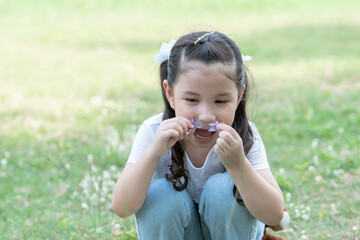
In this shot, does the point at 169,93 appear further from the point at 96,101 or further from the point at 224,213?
the point at 96,101

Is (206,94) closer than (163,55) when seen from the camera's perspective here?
Yes

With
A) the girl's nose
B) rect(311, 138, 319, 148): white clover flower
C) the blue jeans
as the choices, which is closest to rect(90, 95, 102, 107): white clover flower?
rect(311, 138, 319, 148): white clover flower

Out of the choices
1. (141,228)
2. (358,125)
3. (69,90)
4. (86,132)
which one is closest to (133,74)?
(69,90)

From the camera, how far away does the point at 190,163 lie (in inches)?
122

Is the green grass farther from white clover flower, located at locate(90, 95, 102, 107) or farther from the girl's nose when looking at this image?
the girl's nose

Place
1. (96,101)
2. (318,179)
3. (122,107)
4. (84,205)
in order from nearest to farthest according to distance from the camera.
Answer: (84,205)
(318,179)
(122,107)
(96,101)

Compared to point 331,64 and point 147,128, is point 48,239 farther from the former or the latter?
point 331,64

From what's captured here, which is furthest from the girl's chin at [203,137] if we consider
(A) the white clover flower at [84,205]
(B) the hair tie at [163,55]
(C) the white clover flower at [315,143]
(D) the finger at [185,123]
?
(C) the white clover flower at [315,143]

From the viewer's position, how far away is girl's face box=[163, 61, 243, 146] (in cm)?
284

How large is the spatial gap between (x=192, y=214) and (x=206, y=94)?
2.03ft

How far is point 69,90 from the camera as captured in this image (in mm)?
7430

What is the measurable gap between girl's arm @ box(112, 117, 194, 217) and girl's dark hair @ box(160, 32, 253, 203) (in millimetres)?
205

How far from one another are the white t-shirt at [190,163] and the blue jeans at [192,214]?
15cm

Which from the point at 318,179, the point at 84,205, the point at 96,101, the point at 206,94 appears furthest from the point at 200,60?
the point at 96,101
